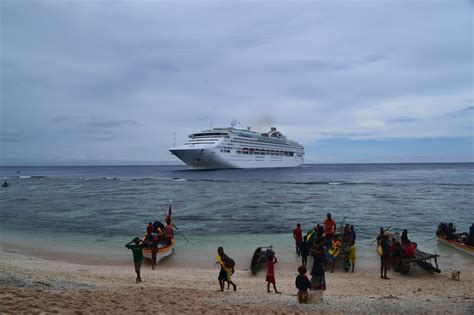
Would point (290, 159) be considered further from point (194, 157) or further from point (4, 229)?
point (4, 229)

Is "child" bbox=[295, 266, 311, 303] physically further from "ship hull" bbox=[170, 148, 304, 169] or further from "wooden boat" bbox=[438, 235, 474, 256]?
"ship hull" bbox=[170, 148, 304, 169]

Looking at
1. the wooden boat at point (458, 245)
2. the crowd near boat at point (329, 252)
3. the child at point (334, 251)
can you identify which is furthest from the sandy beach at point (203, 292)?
the wooden boat at point (458, 245)

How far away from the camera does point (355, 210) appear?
29.7 metres

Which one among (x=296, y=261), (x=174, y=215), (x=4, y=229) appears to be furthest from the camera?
(x=174, y=215)

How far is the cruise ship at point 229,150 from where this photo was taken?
7932cm

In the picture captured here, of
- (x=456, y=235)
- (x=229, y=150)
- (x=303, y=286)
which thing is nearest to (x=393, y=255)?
(x=303, y=286)

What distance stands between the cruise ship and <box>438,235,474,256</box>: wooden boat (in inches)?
2458

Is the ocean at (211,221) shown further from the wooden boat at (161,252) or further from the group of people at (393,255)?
the group of people at (393,255)

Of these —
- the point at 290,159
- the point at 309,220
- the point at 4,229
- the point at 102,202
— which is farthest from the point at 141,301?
the point at 290,159

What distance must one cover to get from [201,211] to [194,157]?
→ 51934 mm

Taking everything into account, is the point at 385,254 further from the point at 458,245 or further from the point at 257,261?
the point at 458,245

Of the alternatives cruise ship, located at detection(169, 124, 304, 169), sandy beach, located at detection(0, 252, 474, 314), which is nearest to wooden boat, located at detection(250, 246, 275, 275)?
sandy beach, located at detection(0, 252, 474, 314)

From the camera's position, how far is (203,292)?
966 centimetres

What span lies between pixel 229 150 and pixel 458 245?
6811 centimetres
